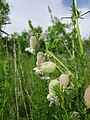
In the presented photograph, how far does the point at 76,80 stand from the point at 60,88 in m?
0.10

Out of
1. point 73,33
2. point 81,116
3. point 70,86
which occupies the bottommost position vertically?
point 81,116

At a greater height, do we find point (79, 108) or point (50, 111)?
point (79, 108)

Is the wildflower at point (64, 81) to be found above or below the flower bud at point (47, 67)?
below

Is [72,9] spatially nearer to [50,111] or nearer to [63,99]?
[63,99]

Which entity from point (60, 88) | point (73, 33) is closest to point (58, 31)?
point (73, 33)

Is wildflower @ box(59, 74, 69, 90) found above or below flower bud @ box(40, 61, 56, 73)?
below

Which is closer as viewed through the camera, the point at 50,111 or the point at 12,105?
the point at 50,111

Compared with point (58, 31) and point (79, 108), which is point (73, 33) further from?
point (58, 31)

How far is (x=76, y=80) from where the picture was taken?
124 cm

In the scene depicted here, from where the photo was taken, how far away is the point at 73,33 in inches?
60.1

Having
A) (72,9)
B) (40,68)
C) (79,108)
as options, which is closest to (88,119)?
(79,108)

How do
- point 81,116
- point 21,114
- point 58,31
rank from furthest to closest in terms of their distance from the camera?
point 21,114 → point 58,31 → point 81,116

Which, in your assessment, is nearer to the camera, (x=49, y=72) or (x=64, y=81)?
(x=64, y=81)

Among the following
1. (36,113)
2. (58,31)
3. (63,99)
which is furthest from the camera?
(36,113)
